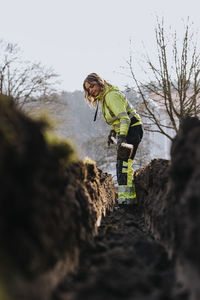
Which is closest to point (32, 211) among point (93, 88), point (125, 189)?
point (125, 189)

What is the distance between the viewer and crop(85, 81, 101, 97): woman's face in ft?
18.2

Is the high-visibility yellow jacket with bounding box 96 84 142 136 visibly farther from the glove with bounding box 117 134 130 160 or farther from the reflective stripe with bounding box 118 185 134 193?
the reflective stripe with bounding box 118 185 134 193

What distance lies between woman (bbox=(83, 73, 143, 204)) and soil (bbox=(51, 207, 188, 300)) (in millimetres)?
2755

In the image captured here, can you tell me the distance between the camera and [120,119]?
17.7 feet

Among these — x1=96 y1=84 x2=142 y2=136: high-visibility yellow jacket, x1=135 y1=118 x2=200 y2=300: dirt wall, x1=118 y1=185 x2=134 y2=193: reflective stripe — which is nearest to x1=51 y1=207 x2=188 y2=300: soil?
x1=135 y1=118 x2=200 y2=300: dirt wall

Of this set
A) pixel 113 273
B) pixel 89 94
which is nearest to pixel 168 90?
pixel 89 94

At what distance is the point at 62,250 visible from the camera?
187 centimetres

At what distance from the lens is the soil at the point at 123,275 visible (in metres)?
1.59

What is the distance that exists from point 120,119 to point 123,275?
149 inches

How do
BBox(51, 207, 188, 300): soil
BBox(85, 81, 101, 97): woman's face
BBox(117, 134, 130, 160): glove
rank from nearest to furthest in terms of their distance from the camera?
1. BBox(51, 207, 188, 300): soil
2. BBox(117, 134, 130, 160): glove
3. BBox(85, 81, 101, 97): woman's face

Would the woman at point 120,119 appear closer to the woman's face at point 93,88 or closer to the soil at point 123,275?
the woman's face at point 93,88

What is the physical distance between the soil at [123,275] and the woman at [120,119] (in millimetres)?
2755

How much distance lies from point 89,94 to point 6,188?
451 centimetres

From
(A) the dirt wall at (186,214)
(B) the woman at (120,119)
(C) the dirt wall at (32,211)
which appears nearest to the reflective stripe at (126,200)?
(B) the woman at (120,119)
